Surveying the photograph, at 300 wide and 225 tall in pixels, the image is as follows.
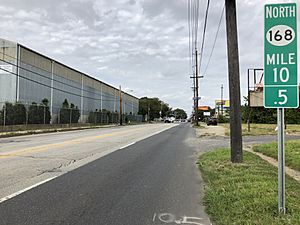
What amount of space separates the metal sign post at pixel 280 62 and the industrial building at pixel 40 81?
109 ft

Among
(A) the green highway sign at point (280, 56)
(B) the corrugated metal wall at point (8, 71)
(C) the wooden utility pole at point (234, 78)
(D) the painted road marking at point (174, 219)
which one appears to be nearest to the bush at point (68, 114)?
(B) the corrugated metal wall at point (8, 71)

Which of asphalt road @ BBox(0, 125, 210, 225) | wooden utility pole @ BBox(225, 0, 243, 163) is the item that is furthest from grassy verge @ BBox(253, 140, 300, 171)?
asphalt road @ BBox(0, 125, 210, 225)


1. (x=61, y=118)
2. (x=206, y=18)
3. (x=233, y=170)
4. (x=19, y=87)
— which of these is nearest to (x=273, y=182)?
(x=233, y=170)

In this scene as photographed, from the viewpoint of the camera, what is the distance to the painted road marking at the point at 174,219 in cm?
538

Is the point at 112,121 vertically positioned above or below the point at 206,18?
below

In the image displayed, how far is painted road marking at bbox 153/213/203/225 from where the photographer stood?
17.6 ft

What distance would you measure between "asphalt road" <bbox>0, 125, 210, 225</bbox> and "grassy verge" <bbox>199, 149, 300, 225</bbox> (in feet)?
0.93

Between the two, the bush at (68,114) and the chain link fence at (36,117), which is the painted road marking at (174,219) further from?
the bush at (68,114)

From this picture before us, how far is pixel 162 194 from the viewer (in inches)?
287

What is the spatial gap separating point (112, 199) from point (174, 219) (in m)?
1.68

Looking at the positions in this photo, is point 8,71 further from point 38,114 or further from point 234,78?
point 234,78

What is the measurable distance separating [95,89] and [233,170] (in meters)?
67.4

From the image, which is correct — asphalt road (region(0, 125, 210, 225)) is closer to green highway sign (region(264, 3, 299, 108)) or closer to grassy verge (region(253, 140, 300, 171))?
green highway sign (region(264, 3, 299, 108))

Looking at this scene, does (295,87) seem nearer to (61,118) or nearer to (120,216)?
(120,216)
